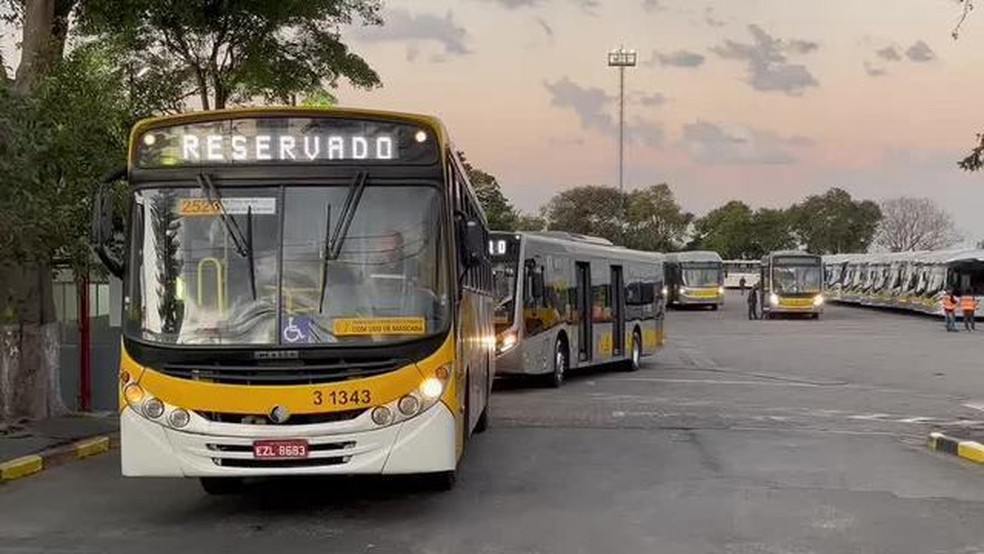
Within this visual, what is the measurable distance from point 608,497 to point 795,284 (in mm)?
42400

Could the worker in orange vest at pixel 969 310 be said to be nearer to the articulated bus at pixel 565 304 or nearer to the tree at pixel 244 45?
the articulated bus at pixel 565 304

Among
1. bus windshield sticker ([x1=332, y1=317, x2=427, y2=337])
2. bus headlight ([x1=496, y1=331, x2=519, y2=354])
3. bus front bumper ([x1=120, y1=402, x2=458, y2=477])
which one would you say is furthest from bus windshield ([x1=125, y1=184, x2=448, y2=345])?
bus headlight ([x1=496, y1=331, x2=519, y2=354])

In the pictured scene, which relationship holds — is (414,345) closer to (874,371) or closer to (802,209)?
(874,371)

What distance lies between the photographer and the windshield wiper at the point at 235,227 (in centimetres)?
794

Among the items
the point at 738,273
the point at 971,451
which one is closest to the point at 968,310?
the point at 971,451

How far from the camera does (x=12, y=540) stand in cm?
788

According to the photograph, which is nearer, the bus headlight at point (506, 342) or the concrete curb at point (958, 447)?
the concrete curb at point (958, 447)

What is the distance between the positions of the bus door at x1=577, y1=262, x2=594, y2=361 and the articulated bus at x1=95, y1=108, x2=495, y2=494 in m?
13.2

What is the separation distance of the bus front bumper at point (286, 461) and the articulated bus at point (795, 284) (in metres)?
43.9

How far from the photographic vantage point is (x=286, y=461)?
7727 mm

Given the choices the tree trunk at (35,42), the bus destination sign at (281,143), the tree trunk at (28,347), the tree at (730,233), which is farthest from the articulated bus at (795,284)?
the tree at (730,233)

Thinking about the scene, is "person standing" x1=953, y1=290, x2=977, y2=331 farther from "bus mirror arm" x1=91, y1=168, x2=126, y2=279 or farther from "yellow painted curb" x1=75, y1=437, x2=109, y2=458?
"bus mirror arm" x1=91, y1=168, x2=126, y2=279

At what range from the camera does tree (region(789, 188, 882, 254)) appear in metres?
108

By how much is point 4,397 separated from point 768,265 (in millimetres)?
41911
